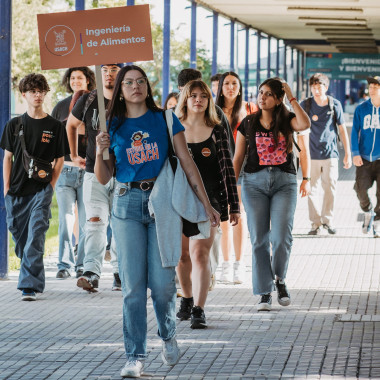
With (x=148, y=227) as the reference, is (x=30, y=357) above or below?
below

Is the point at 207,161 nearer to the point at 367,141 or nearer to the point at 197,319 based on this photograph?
the point at 197,319

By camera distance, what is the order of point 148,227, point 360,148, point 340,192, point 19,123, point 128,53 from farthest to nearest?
1. point 340,192
2. point 360,148
3. point 19,123
4. point 128,53
5. point 148,227

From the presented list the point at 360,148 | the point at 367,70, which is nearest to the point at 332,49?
the point at 367,70

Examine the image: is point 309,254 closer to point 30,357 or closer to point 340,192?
point 30,357

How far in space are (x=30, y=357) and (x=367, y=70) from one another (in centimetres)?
3606

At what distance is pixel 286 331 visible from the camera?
7.14 m

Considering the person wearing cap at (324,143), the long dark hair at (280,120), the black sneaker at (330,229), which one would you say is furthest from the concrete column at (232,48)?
the long dark hair at (280,120)

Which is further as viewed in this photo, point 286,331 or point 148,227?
point 286,331

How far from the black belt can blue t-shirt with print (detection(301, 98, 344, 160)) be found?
7.66 m

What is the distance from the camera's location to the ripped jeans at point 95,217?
348 inches

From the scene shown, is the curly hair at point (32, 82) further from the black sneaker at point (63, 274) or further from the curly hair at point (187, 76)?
the black sneaker at point (63, 274)

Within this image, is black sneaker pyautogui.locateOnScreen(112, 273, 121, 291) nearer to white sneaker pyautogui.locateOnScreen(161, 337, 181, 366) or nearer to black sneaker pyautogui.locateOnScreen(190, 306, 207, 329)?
black sneaker pyautogui.locateOnScreen(190, 306, 207, 329)

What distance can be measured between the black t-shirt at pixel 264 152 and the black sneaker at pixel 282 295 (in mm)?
917


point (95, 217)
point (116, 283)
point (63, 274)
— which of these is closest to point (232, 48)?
point (63, 274)
